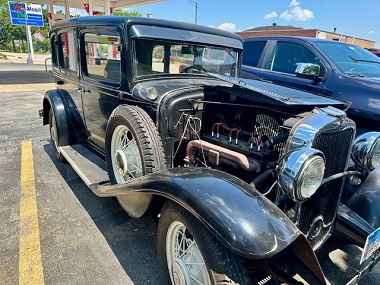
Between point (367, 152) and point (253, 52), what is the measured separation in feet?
11.6

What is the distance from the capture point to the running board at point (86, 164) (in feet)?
9.55

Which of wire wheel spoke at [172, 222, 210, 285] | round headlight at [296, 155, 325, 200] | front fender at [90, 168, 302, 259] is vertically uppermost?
round headlight at [296, 155, 325, 200]

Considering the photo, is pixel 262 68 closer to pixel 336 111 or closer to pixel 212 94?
pixel 212 94

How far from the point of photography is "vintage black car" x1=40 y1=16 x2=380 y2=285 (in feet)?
4.89

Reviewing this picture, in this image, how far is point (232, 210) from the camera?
1433 millimetres

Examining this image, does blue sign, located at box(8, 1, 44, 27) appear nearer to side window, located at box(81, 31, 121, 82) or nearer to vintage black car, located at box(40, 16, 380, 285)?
vintage black car, located at box(40, 16, 380, 285)

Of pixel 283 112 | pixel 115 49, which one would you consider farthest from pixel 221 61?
pixel 283 112

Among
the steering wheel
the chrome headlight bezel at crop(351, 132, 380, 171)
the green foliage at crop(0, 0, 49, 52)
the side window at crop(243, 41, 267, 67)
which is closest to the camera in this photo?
the chrome headlight bezel at crop(351, 132, 380, 171)

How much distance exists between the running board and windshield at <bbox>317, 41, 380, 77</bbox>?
369 cm

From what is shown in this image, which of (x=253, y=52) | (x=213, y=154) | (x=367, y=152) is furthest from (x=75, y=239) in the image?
(x=253, y=52)

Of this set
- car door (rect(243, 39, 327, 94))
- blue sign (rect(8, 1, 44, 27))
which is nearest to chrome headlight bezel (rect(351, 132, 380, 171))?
car door (rect(243, 39, 327, 94))

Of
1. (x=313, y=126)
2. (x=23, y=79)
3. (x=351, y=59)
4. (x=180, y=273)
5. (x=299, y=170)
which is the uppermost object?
(x=351, y=59)

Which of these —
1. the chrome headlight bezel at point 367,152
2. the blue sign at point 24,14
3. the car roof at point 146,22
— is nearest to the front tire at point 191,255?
the chrome headlight bezel at point 367,152

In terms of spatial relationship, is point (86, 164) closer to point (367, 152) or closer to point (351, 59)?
point (367, 152)
